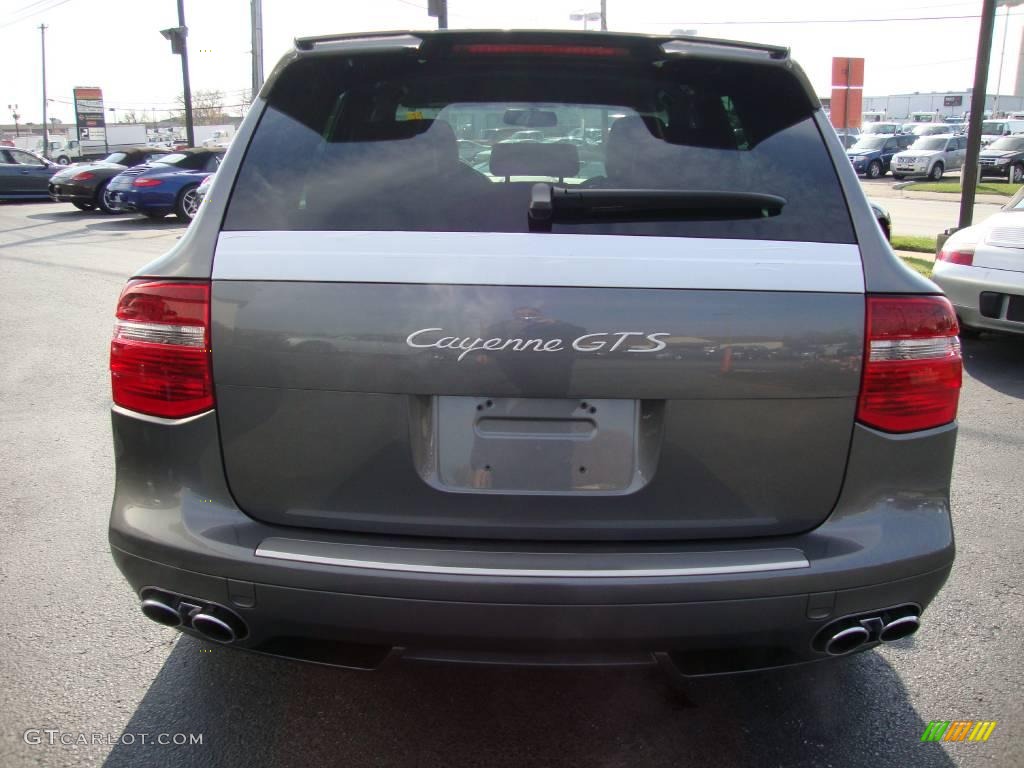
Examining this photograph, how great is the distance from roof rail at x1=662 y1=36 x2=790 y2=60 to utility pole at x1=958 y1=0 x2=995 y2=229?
9.09 metres

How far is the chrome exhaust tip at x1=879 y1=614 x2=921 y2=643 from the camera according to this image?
79.1 inches

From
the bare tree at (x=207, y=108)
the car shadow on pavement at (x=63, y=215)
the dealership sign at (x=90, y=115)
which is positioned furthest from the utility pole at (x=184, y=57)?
the bare tree at (x=207, y=108)

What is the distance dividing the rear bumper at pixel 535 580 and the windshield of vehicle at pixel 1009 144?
34.9m

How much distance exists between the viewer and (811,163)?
2.08 metres

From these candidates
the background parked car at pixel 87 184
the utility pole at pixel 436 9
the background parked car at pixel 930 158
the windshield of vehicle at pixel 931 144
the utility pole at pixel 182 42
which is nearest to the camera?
the utility pole at pixel 436 9

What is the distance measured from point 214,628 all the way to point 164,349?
671 mm

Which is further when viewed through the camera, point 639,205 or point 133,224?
point 133,224

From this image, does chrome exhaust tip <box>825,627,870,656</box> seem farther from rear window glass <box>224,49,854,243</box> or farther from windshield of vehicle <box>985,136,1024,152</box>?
windshield of vehicle <box>985,136,1024,152</box>

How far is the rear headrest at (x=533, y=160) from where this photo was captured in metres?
2.33

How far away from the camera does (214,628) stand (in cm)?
201

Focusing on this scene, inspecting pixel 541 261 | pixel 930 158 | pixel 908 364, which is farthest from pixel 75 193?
pixel 930 158

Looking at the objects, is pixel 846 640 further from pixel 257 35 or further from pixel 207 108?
pixel 207 108

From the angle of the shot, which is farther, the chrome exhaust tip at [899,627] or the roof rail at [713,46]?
the roof rail at [713,46]

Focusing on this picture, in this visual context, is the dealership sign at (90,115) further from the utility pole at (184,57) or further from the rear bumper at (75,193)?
the rear bumper at (75,193)
